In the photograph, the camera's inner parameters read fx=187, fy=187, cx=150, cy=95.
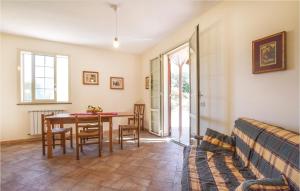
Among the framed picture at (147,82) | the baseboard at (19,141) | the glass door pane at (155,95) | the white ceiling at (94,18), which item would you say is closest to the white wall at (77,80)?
the baseboard at (19,141)

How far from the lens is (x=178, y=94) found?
4969mm

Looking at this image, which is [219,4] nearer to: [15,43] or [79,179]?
[79,179]

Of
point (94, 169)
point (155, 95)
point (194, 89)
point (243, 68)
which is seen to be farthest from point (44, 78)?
point (243, 68)

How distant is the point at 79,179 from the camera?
2402 mm

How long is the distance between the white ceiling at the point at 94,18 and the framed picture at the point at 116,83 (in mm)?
1414

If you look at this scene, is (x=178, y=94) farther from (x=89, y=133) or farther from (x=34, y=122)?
(x=34, y=122)

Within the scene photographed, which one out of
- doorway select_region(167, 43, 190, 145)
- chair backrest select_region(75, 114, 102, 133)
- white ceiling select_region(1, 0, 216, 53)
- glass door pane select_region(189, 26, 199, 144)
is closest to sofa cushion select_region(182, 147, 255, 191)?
glass door pane select_region(189, 26, 199, 144)

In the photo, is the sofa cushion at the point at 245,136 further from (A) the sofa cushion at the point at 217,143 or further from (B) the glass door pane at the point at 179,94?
(B) the glass door pane at the point at 179,94

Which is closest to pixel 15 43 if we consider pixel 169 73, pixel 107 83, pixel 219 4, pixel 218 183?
pixel 107 83

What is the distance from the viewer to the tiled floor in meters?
2.24

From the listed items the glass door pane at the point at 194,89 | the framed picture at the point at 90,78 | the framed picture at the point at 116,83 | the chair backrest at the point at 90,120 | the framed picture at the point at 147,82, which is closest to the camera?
the glass door pane at the point at 194,89

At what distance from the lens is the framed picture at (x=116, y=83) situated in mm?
5730

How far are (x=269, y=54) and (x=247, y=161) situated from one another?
1.14 metres

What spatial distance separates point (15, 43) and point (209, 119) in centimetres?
457
